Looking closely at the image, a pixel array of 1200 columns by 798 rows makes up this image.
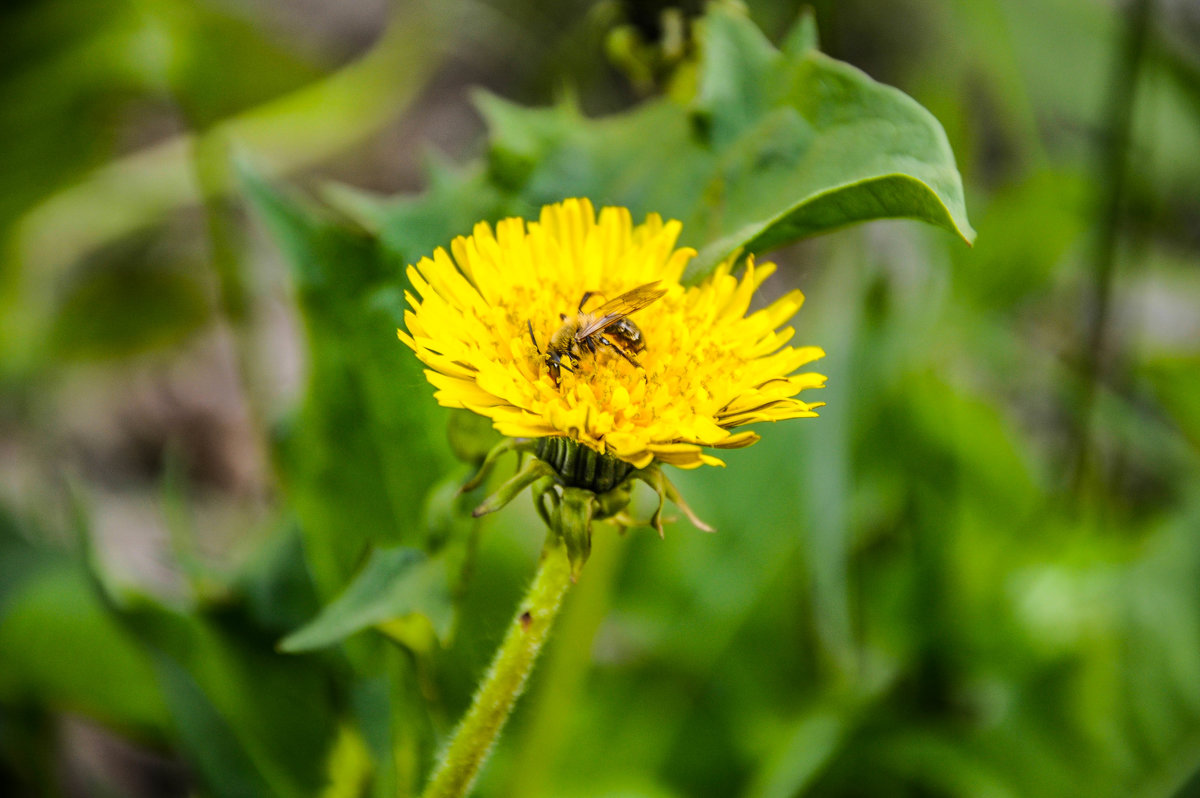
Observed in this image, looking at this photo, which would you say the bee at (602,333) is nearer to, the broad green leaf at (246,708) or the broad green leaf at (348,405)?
the broad green leaf at (348,405)

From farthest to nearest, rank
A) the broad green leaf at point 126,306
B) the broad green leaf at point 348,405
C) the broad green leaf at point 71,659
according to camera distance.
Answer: the broad green leaf at point 126,306
the broad green leaf at point 71,659
the broad green leaf at point 348,405

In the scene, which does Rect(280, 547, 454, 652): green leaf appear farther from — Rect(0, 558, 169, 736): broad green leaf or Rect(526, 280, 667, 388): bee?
Rect(0, 558, 169, 736): broad green leaf

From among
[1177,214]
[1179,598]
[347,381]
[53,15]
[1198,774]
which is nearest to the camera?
[347,381]

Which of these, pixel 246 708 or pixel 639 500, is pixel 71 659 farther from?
pixel 639 500

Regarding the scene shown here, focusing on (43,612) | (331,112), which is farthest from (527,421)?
(331,112)

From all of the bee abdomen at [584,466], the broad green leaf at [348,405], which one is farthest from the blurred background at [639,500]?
the bee abdomen at [584,466]

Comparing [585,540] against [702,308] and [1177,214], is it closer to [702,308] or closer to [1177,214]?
[702,308]

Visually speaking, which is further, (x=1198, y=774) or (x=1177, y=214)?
(x=1177, y=214)

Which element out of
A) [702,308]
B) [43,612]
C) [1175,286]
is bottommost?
[1175,286]
